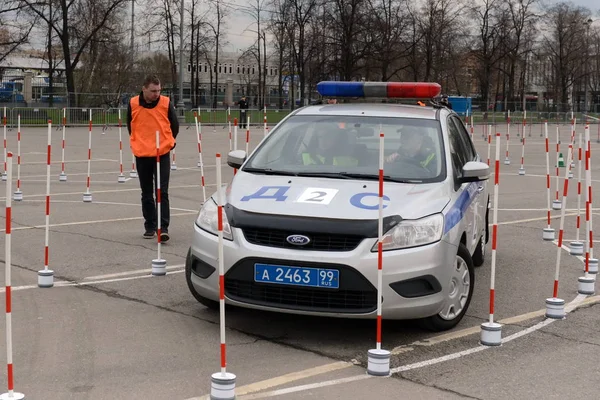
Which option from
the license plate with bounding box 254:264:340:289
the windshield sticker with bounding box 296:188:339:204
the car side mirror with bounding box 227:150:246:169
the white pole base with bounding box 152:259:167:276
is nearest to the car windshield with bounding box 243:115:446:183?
the car side mirror with bounding box 227:150:246:169

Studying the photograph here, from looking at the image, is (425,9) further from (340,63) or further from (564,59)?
(564,59)

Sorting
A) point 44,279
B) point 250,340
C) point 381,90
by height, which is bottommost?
point 250,340

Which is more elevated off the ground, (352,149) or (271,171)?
(352,149)

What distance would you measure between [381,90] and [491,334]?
3571 mm

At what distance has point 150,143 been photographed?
35.0 feet

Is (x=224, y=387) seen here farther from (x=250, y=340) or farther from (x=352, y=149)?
(x=352, y=149)

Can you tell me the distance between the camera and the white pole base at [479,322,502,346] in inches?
245

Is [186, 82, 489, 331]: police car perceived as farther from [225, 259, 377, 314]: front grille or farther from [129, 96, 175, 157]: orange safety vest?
[129, 96, 175, 157]: orange safety vest

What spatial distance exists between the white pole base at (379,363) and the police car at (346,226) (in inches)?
22.4

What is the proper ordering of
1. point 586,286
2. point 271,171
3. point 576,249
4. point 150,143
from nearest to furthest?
point 271,171 < point 586,286 < point 576,249 < point 150,143

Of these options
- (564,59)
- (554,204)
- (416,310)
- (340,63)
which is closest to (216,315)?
(416,310)

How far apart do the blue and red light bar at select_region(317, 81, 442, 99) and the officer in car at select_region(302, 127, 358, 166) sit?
60.1 inches

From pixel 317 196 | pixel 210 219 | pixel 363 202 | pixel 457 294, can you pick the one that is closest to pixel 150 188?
pixel 210 219

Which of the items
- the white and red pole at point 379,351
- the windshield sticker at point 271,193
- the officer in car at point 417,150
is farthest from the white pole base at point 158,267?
the white and red pole at point 379,351
